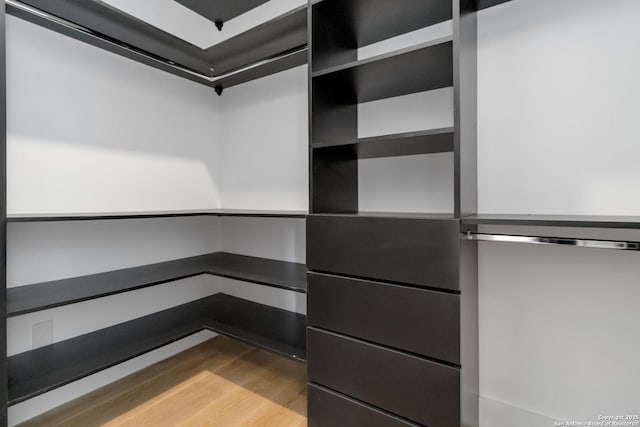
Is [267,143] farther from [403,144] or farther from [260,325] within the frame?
[260,325]

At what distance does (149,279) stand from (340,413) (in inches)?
46.8

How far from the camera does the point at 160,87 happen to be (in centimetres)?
206

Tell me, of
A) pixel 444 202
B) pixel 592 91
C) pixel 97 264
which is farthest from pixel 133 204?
pixel 592 91

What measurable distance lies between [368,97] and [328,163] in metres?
0.45

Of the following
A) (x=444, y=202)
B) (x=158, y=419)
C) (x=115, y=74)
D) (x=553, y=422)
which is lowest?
(x=158, y=419)

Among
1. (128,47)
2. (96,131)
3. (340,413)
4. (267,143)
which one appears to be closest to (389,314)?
(340,413)

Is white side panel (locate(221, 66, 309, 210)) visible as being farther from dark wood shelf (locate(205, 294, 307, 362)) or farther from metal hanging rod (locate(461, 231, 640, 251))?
metal hanging rod (locate(461, 231, 640, 251))

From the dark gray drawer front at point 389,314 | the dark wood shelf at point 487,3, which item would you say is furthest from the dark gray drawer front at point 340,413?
the dark wood shelf at point 487,3

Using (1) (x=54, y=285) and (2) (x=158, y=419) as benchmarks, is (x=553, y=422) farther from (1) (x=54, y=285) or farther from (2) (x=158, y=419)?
(1) (x=54, y=285)

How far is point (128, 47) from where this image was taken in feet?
5.67

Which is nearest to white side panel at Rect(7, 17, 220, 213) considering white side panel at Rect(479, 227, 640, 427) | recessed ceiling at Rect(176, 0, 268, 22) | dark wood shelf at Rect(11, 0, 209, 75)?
dark wood shelf at Rect(11, 0, 209, 75)

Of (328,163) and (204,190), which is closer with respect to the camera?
(328,163)

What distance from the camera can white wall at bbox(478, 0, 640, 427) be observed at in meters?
1.18

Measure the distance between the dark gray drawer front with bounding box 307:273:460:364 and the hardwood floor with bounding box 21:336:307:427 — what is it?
1.95ft
